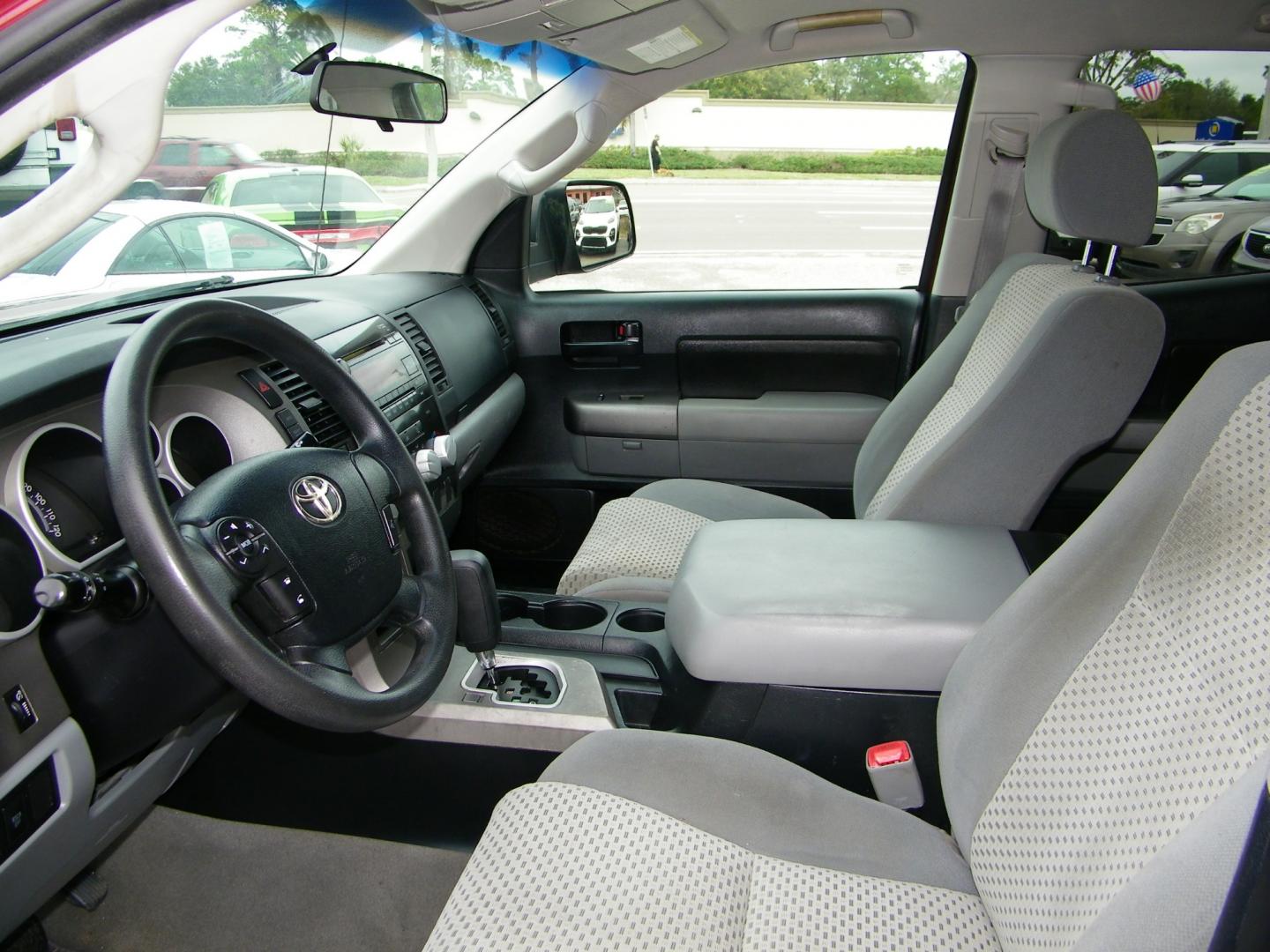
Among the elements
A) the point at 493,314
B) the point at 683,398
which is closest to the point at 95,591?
the point at 493,314

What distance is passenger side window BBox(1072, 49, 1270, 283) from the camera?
231 centimetres

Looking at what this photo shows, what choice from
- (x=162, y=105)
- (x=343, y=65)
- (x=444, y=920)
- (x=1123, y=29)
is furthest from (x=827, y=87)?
(x=444, y=920)

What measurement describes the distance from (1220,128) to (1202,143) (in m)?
0.05

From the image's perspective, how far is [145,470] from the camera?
96 cm

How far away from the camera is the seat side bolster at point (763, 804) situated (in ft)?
3.61

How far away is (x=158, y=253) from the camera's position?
1.86 meters

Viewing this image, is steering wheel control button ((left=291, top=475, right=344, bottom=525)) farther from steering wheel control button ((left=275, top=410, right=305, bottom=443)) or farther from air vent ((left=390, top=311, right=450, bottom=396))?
air vent ((left=390, top=311, right=450, bottom=396))

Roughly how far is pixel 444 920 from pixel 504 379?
1953mm

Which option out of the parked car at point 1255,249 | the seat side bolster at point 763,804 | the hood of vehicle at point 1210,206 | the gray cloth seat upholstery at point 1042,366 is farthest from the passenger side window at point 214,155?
the parked car at point 1255,249

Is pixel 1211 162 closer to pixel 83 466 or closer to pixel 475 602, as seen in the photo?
pixel 475 602

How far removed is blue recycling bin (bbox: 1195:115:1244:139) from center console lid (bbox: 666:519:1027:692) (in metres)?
1.52

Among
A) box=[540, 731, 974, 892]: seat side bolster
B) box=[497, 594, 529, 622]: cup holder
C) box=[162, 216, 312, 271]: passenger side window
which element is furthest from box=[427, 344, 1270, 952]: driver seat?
box=[162, 216, 312, 271]: passenger side window

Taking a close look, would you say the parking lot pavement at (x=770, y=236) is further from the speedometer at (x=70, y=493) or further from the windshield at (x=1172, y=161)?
the speedometer at (x=70, y=493)

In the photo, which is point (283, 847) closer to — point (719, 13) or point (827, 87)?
point (719, 13)
